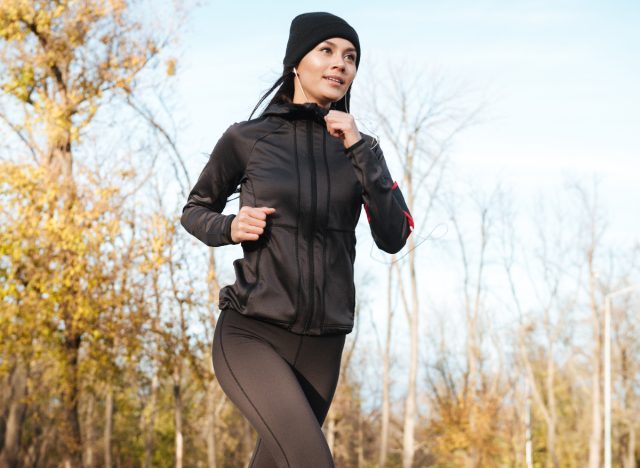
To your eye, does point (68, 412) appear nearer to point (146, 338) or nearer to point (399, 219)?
point (146, 338)

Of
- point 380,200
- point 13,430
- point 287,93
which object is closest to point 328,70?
point 287,93

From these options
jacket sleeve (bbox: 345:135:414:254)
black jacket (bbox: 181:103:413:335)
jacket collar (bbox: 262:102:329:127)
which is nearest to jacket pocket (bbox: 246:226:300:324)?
black jacket (bbox: 181:103:413:335)

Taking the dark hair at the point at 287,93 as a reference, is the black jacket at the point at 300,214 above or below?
below

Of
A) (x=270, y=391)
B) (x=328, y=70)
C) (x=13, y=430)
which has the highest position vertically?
(x=13, y=430)

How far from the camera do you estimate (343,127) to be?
2701 millimetres

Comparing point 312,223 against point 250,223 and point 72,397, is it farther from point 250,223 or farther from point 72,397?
point 72,397

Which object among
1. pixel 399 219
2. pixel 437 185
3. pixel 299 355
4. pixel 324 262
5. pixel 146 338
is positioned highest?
pixel 437 185

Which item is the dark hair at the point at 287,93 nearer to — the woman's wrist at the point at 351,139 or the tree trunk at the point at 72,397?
the woman's wrist at the point at 351,139

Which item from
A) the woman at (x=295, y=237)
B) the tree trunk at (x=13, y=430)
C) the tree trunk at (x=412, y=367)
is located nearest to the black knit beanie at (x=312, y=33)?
the woman at (x=295, y=237)

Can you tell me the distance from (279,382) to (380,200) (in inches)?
25.1

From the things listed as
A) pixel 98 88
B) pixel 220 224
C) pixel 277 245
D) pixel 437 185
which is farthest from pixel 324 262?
pixel 437 185

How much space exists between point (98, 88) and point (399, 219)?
1513cm

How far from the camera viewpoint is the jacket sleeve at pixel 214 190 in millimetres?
2869

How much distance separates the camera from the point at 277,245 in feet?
8.88
